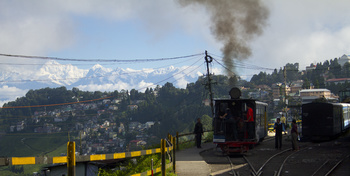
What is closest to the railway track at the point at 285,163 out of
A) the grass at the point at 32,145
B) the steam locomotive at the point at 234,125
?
the steam locomotive at the point at 234,125

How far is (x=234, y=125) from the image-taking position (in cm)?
1927

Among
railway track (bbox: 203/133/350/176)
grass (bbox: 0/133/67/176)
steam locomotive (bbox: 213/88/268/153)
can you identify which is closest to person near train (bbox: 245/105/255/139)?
steam locomotive (bbox: 213/88/268/153)

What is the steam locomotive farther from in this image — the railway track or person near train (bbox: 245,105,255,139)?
the railway track

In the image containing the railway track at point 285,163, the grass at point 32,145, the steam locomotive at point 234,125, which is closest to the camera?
the railway track at point 285,163

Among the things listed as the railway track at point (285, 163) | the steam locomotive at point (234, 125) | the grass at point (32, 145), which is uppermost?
the steam locomotive at point (234, 125)

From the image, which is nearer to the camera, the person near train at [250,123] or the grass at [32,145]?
the person near train at [250,123]

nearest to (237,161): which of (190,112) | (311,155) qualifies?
(311,155)

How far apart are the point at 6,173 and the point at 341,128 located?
125125mm

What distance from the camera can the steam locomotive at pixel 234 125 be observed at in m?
19.3

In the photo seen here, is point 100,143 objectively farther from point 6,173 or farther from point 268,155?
point 268,155

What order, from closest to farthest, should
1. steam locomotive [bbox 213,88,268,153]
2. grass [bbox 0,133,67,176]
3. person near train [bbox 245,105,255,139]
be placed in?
steam locomotive [bbox 213,88,268,153] < person near train [bbox 245,105,255,139] < grass [bbox 0,133,67,176]

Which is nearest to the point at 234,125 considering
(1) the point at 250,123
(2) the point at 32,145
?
(1) the point at 250,123

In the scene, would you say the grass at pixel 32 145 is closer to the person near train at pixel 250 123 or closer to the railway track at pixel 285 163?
the person near train at pixel 250 123

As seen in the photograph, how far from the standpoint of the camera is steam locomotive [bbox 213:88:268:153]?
758 inches
